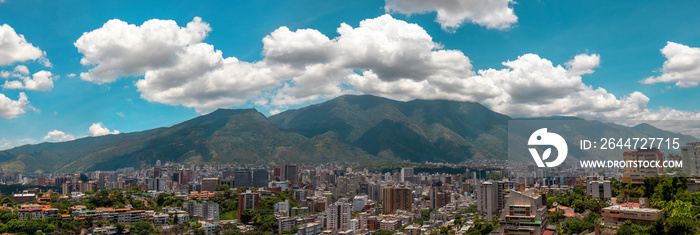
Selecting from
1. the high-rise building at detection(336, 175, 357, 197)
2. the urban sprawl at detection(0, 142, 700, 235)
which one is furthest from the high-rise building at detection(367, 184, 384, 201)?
the high-rise building at detection(336, 175, 357, 197)

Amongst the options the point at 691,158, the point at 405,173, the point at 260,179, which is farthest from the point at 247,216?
the point at 405,173

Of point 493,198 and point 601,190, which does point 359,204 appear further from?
point 601,190

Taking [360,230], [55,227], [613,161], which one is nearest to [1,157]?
[55,227]

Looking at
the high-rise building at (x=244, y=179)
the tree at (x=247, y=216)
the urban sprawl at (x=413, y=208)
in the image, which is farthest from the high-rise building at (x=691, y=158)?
the high-rise building at (x=244, y=179)

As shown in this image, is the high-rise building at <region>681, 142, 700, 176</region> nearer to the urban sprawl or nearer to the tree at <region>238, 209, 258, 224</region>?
the urban sprawl

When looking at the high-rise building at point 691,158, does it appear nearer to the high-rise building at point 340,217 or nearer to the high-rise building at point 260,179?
the high-rise building at point 340,217
